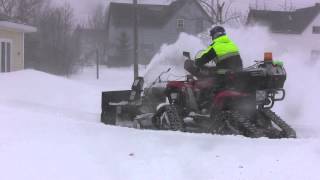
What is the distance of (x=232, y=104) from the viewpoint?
912 cm

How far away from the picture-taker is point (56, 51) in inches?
1651

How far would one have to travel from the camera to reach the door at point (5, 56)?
25.0 metres

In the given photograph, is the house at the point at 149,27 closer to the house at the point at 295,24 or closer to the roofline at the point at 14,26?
the house at the point at 295,24

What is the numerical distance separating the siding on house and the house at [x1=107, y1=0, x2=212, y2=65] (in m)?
28.4

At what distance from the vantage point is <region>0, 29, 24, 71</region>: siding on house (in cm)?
2570

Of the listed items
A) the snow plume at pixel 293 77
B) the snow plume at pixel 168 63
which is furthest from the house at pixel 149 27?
the snow plume at pixel 168 63

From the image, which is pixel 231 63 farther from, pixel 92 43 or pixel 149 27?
pixel 92 43

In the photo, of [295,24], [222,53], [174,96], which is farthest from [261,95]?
[295,24]

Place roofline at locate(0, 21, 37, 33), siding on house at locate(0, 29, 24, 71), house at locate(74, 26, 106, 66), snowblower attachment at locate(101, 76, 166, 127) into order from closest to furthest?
snowblower attachment at locate(101, 76, 166, 127) < roofline at locate(0, 21, 37, 33) < siding on house at locate(0, 29, 24, 71) < house at locate(74, 26, 106, 66)

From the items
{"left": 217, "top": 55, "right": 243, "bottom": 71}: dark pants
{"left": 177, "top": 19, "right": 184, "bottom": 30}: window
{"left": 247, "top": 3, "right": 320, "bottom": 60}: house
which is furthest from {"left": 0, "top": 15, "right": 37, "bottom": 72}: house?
{"left": 177, "top": 19, "right": 184, "bottom": 30}: window

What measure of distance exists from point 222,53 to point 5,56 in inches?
719

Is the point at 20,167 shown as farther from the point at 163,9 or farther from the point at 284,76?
the point at 163,9

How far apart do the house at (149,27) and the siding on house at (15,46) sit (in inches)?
1117

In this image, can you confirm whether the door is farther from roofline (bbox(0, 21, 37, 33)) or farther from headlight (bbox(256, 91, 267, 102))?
headlight (bbox(256, 91, 267, 102))
